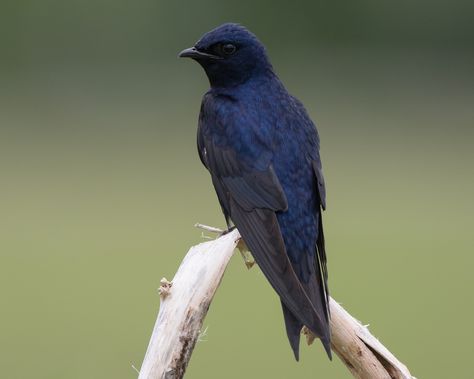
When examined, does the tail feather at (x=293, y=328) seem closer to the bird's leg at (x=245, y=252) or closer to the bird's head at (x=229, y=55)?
the bird's leg at (x=245, y=252)

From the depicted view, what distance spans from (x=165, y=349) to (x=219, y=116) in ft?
4.00

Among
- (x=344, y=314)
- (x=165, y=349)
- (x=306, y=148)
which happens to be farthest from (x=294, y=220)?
(x=165, y=349)

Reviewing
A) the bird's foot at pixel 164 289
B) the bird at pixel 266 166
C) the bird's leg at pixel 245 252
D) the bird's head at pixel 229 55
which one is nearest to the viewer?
the bird's foot at pixel 164 289

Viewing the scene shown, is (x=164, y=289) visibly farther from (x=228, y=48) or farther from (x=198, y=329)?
(x=228, y=48)

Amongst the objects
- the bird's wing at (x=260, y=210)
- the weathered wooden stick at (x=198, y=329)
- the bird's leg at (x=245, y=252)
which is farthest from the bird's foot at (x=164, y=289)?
the bird's leg at (x=245, y=252)

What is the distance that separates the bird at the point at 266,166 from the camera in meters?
2.87

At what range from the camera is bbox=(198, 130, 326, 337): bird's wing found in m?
2.75

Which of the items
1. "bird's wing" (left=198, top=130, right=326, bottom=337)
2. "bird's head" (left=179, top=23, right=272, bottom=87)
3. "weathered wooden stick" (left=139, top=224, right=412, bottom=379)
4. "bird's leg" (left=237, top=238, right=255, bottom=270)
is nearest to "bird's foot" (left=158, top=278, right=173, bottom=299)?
"weathered wooden stick" (left=139, top=224, right=412, bottom=379)

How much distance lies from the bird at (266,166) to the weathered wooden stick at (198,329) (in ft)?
0.54

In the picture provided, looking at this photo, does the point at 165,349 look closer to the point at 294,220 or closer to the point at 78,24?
the point at 294,220

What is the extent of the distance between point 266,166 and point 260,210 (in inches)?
6.7

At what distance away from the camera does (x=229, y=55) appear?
3.44m

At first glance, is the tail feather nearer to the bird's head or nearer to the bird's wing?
the bird's wing

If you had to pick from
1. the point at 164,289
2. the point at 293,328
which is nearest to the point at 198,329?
the point at 164,289
